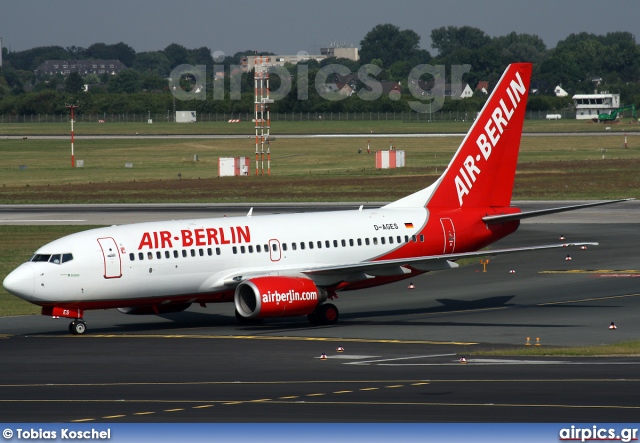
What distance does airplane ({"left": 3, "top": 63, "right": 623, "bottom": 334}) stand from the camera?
40156mm

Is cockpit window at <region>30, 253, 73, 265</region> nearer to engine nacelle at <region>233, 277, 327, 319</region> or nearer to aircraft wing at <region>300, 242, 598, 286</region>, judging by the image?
engine nacelle at <region>233, 277, 327, 319</region>

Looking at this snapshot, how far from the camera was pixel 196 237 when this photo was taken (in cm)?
4188

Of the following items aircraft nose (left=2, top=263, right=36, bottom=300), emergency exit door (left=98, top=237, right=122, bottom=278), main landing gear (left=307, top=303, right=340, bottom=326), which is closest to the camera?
aircraft nose (left=2, top=263, right=36, bottom=300)

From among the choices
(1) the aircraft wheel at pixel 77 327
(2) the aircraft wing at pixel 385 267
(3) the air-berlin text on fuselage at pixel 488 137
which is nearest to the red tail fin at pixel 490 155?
(3) the air-berlin text on fuselage at pixel 488 137

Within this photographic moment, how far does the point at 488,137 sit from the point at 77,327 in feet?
62.5

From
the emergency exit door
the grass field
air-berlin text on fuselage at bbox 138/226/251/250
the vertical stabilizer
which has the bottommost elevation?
the grass field

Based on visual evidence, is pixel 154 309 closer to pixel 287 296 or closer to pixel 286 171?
pixel 287 296

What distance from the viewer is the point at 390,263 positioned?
42.2 m

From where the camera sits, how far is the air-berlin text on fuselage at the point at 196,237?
41.2 metres

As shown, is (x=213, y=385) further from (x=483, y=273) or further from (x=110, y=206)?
(x=110, y=206)

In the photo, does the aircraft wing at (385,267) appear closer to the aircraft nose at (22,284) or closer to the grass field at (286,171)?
the aircraft nose at (22,284)

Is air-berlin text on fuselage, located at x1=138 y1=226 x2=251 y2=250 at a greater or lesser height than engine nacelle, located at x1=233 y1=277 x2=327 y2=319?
greater

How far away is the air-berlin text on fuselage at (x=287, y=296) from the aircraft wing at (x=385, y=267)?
1.24 metres

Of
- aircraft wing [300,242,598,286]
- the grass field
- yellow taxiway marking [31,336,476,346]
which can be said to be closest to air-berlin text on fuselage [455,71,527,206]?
aircraft wing [300,242,598,286]
